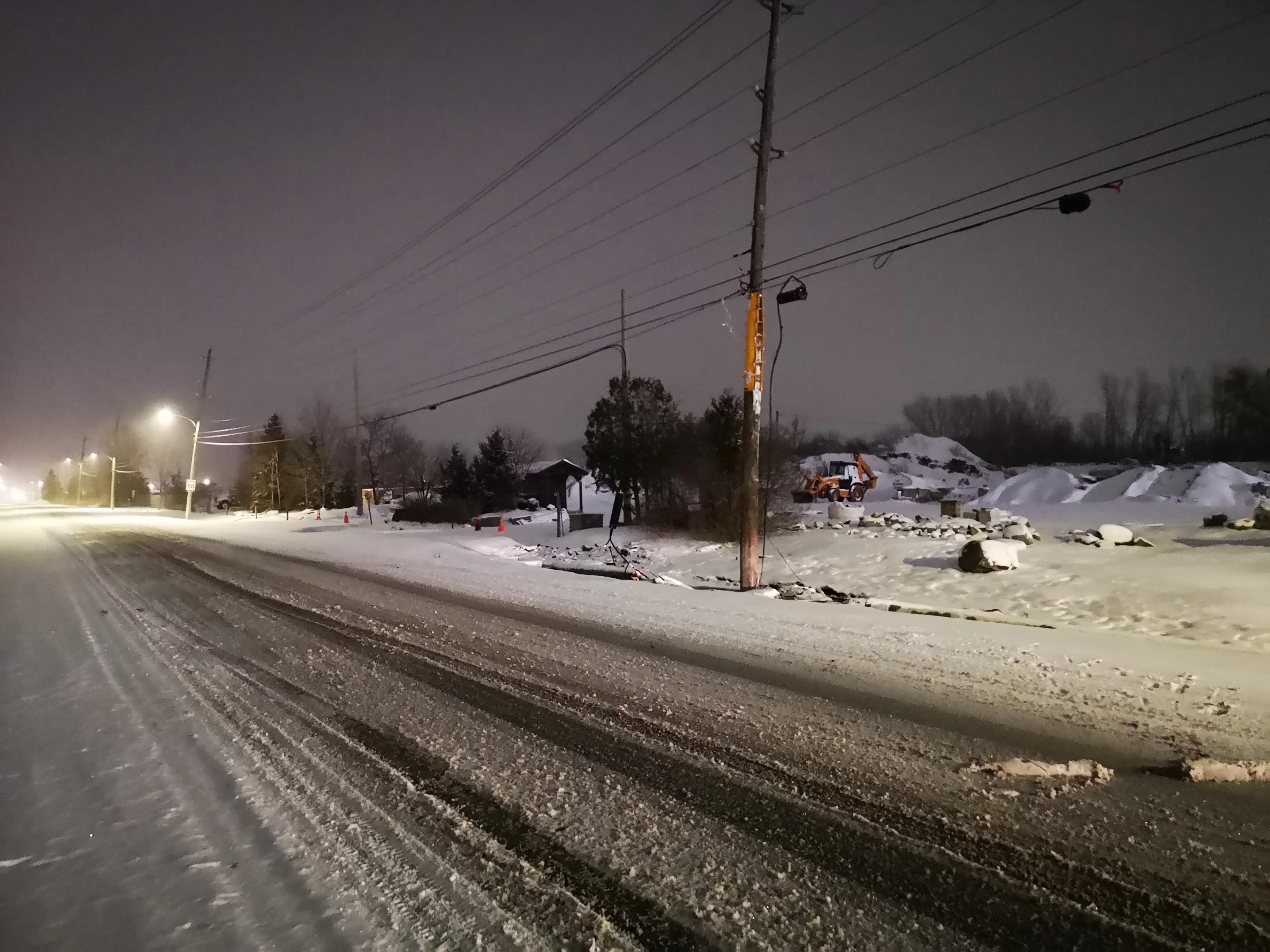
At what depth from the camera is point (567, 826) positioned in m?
3.43

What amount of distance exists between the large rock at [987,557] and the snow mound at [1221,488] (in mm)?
A: 19537

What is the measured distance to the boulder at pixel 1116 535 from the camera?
579 inches

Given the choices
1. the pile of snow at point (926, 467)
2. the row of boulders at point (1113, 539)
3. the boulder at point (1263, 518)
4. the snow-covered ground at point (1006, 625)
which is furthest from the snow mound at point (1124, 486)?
the row of boulders at point (1113, 539)

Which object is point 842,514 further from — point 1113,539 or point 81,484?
point 81,484

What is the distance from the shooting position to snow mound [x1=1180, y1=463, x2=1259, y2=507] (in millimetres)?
27641

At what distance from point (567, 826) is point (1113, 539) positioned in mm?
15667

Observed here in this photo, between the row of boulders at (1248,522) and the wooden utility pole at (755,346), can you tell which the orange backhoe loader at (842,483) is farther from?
the wooden utility pole at (755,346)

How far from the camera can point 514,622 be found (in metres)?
9.09

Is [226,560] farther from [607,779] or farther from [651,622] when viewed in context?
Result: [607,779]

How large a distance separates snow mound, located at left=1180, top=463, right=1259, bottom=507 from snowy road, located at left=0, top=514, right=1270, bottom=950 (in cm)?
3005

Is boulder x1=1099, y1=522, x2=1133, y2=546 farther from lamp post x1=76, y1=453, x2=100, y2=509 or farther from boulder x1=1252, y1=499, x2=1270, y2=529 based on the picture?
lamp post x1=76, y1=453, x2=100, y2=509

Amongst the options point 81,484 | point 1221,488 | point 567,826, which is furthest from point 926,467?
point 81,484

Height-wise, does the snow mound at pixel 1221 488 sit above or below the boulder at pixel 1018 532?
above

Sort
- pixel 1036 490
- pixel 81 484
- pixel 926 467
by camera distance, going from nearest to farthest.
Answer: pixel 1036 490 → pixel 926 467 → pixel 81 484
